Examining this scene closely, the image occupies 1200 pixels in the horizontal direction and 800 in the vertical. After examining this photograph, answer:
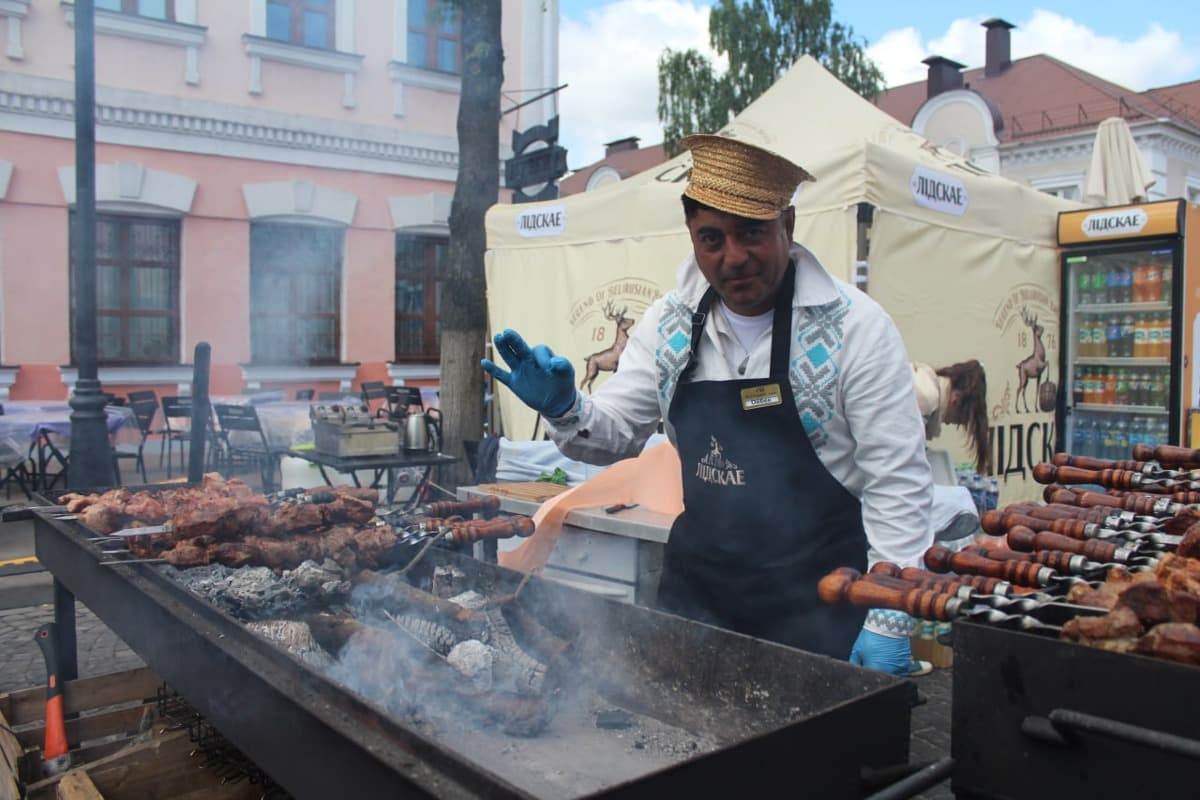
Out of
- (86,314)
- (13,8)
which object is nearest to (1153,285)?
(86,314)

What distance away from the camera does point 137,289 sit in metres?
11.9

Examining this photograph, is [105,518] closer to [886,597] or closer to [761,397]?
[761,397]

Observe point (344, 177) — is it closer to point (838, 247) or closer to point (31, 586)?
point (31, 586)

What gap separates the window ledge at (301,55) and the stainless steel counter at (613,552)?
1046 cm

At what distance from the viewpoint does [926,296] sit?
5.40m

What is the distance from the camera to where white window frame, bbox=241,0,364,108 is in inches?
484

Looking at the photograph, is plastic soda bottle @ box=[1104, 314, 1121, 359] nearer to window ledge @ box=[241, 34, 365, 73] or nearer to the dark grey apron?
the dark grey apron

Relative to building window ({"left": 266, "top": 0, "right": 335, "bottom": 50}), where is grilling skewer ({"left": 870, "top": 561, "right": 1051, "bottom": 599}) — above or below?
below

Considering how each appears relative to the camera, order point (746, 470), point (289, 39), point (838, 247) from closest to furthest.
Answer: point (746, 470) → point (838, 247) → point (289, 39)

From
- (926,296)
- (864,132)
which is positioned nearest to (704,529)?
(926,296)

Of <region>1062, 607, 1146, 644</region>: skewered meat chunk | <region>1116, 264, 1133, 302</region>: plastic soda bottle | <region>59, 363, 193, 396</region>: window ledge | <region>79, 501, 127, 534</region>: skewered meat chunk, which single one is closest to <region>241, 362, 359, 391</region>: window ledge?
<region>59, 363, 193, 396</region>: window ledge

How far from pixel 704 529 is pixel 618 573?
1866 millimetres

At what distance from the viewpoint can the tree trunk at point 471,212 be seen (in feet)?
23.4

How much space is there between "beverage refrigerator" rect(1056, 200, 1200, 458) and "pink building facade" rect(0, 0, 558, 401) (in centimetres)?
891
